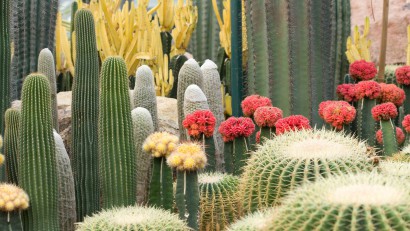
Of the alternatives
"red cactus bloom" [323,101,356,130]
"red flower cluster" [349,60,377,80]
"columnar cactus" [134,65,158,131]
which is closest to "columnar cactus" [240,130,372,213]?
"red cactus bloom" [323,101,356,130]

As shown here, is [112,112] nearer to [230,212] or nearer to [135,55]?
[230,212]

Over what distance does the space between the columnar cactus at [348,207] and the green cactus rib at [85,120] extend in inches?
92.3

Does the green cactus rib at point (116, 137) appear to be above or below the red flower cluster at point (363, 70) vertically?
below

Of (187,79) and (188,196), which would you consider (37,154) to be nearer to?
(188,196)

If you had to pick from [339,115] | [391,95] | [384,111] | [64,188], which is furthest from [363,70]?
[64,188]

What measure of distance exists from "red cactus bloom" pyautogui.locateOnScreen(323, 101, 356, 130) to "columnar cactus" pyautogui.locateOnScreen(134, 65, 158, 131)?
3.48ft

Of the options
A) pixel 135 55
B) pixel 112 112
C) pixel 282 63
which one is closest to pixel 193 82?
pixel 282 63

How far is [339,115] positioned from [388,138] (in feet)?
1.48

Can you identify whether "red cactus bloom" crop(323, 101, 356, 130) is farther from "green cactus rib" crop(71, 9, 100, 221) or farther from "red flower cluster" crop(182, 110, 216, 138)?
"green cactus rib" crop(71, 9, 100, 221)

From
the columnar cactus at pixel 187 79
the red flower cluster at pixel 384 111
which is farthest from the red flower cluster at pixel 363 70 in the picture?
the columnar cactus at pixel 187 79

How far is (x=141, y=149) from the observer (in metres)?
4.20

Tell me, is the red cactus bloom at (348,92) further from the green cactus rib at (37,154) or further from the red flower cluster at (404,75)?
the green cactus rib at (37,154)

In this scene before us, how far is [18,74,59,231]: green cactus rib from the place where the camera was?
3.62m

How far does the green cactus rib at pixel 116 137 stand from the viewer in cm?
378
